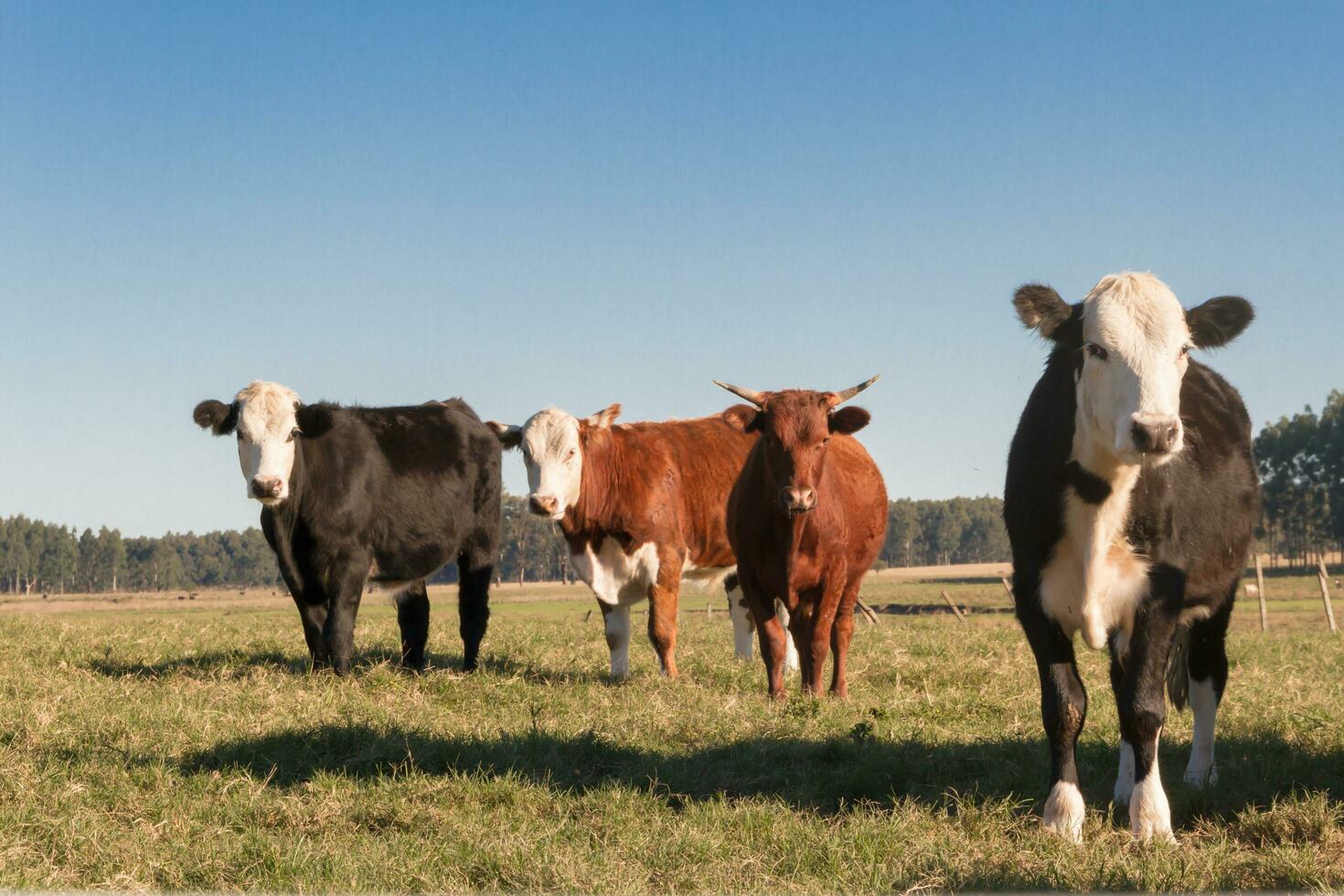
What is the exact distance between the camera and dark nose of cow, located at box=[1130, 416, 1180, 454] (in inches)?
195

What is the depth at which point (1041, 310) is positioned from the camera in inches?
229

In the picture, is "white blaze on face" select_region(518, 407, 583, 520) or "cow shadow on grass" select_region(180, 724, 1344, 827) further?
"white blaze on face" select_region(518, 407, 583, 520)

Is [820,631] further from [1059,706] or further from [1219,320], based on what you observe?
[1219,320]

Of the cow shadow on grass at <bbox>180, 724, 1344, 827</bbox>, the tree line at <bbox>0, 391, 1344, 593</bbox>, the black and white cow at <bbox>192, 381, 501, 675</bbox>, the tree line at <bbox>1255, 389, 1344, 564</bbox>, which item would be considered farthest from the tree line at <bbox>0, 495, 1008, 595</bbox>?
the cow shadow on grass at <bbox>180, 724, 1344, 827</bbox>

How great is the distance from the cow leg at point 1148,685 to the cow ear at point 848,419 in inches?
151

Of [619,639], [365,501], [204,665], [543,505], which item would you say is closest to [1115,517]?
[619,639]

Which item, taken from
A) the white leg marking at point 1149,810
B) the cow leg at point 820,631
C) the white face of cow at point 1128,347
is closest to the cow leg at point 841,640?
the cow leg at point 820,631

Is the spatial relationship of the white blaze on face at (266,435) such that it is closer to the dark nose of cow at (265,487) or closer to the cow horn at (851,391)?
the dark nose of cow at (265,487)

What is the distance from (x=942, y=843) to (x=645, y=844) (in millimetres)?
1295

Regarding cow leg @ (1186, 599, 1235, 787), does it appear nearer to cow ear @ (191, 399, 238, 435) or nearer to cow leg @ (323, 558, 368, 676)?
cow leg @ (323, 558, 368, 676)

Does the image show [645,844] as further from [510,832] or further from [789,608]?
[789,608]

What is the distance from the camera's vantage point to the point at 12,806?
5.96 metres

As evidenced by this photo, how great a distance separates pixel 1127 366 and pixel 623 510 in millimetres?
6749

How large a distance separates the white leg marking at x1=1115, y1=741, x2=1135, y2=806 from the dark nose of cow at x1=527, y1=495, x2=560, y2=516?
6102 mm
